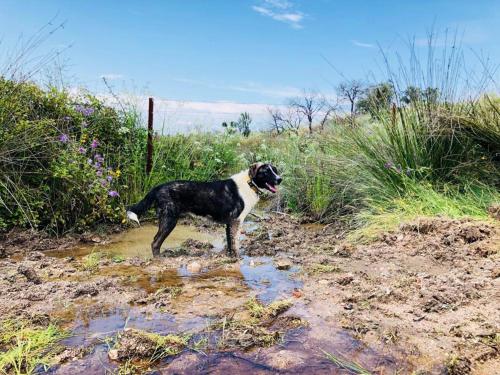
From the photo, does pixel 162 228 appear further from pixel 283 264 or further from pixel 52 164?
pixel 52 164

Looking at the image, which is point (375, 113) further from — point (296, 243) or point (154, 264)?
Result: point (154, 264)

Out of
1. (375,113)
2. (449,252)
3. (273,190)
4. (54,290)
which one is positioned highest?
(375,113)

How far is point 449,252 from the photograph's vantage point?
198 inches

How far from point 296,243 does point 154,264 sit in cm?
210

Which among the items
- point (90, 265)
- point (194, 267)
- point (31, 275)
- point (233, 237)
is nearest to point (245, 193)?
point (233, 237)

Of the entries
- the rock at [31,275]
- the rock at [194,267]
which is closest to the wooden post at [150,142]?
the rock at [194,267]

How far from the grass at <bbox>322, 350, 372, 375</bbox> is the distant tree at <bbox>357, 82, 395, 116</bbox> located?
236 inches

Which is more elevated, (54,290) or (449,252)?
(449,252)

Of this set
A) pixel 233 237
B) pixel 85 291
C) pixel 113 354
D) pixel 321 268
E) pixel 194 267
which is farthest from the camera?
pixel 233 237

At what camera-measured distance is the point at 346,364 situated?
8.98 feet

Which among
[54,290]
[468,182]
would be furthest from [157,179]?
[468,182]

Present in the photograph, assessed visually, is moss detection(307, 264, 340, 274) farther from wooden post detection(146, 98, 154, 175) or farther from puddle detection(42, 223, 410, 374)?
wooden post detection(146, 98, 154, 175)

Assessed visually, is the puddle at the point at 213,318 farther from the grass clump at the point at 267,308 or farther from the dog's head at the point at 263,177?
the dog's head at the point at 263,177

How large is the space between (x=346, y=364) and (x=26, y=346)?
6.62 feet
